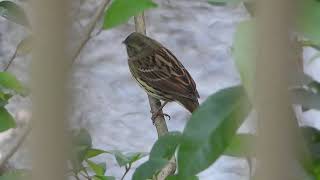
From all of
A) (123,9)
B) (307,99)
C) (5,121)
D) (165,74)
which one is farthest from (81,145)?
(165,74)

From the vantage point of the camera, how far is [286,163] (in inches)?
24.0

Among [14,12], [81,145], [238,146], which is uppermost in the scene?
[238,146]

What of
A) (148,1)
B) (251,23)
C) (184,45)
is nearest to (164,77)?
(184,45)

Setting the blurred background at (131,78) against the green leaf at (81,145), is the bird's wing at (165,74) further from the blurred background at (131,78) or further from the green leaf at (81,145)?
the green leaf at (81,145)

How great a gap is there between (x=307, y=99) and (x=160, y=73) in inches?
82.0

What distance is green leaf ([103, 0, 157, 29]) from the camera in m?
1.23

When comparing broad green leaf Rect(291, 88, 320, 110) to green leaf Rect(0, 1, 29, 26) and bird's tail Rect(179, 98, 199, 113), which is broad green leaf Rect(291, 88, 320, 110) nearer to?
green leaf Rect(0, 1, 29, 26)

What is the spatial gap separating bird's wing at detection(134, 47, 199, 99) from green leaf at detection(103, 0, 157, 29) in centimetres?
154

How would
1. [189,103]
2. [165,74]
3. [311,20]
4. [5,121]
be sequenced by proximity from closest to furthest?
1. [311,20]
2. [5,121]
3. [189,103]
4. [165,74]

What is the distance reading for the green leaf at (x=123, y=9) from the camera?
4.03ft

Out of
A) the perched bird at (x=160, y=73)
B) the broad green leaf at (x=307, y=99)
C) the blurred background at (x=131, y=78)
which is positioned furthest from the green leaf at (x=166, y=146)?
the blurred background at (x=131, y=78)

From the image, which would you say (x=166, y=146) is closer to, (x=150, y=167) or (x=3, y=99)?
(x=150, y=167)

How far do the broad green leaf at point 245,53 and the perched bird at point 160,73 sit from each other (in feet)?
6.05

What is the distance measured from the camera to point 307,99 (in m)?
0.89
